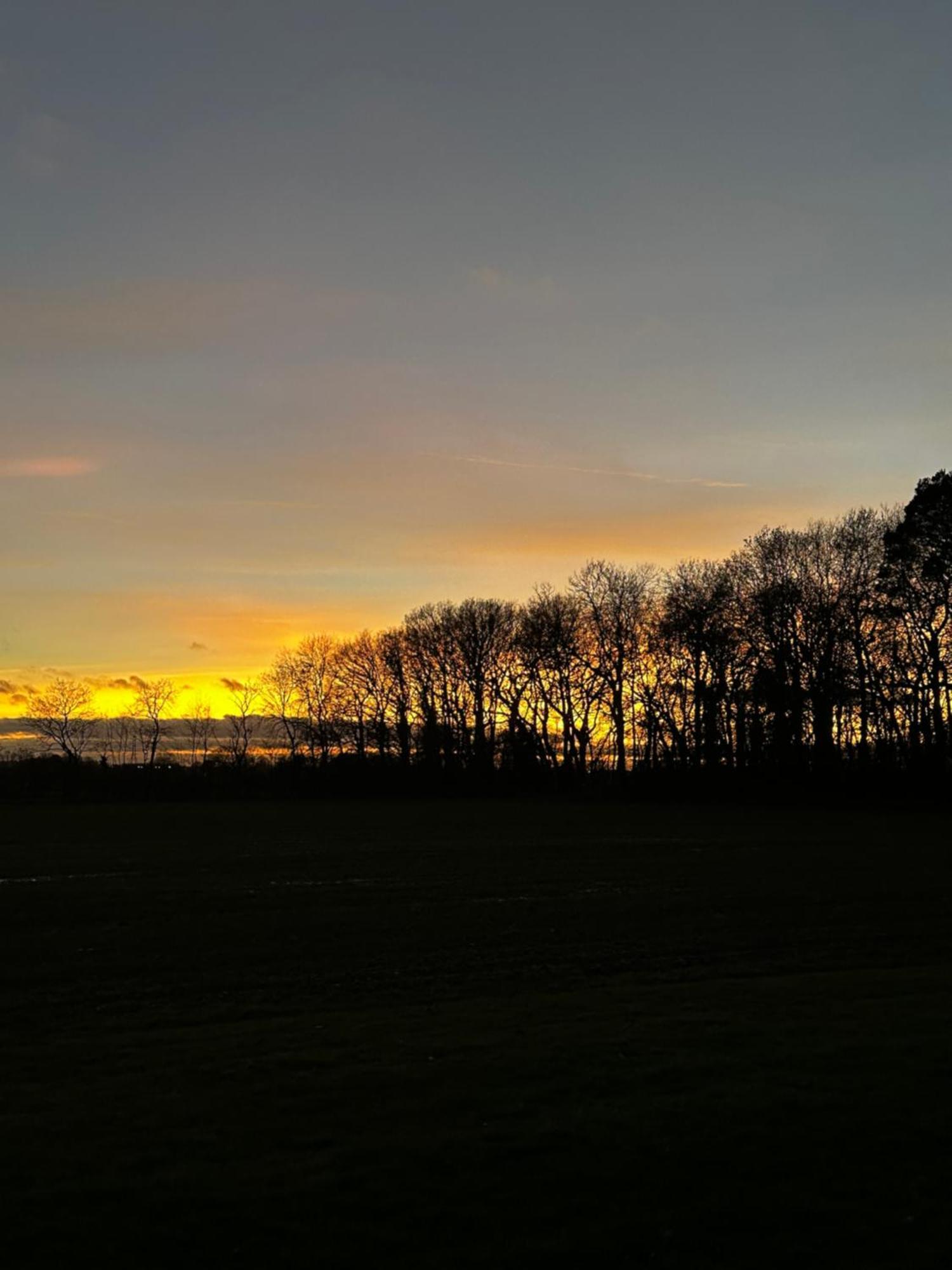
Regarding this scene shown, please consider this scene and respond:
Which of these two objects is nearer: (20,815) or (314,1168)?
(314,1168)

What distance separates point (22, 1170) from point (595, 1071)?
5745 mm

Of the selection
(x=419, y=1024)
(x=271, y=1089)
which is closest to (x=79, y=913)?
(x=419, y=1024)

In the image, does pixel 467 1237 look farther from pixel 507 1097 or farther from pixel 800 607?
pixel 800 607

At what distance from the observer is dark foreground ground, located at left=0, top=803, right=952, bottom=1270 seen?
7.54 metres

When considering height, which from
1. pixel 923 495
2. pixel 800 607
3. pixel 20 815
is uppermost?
pixel 923 495

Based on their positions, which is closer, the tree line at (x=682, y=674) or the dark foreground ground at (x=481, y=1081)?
the dark foreground ground at (x=481, y=1081)

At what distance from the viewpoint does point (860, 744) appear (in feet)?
268

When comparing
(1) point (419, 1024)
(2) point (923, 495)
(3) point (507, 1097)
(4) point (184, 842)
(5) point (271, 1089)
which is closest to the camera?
(3) point (507, 1097)

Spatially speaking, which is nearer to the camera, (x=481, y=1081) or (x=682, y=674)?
(x=481, y=1081)

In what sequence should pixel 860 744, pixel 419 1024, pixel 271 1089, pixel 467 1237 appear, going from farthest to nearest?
1. pixel 860 744
2. pixel 419 1024
3. pixel 271 1089
4. pixel 467 1237

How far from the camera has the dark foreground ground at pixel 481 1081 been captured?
7.54 metres

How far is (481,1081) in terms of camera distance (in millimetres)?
11422

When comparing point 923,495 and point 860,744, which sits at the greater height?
point 923,495

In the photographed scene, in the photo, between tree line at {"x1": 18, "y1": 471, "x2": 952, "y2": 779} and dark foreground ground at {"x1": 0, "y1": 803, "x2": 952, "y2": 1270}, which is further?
tree line at {"x1": 18, "y1": 471, "x2": 952, "y2": 779}
